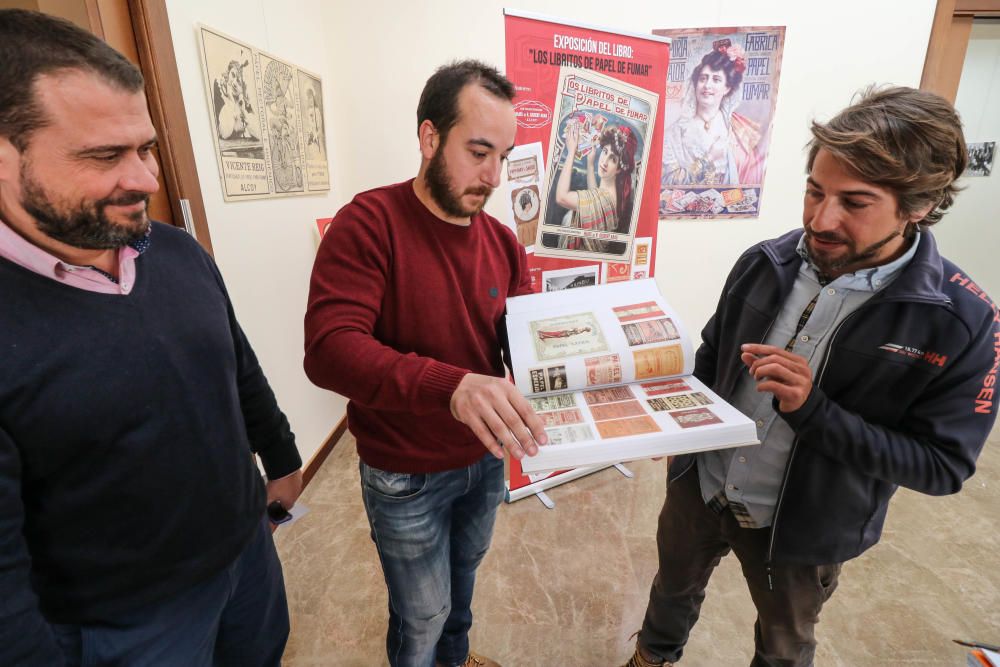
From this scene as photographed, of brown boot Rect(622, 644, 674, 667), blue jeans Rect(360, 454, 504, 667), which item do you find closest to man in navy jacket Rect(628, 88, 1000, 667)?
Result: brown boot Rect(622, 644, 674, 667)

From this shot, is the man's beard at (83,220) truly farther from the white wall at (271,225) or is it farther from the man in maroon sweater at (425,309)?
the white wall at (271,225)

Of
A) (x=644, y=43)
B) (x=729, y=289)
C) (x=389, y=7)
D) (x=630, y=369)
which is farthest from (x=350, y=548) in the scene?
(x=389, y=7)

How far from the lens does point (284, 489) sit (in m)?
1.14

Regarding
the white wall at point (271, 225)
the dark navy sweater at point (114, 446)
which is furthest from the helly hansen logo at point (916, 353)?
the white wall at point (271, 225)

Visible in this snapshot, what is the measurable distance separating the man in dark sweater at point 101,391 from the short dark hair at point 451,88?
1.65ft

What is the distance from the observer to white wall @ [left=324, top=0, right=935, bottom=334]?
8.00ft

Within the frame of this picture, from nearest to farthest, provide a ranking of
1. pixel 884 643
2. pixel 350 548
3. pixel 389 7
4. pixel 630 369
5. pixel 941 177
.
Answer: pixel 941 177 → pixel 630 369 → pixel 884 643 → pixel 350 548 → pixel 389 7

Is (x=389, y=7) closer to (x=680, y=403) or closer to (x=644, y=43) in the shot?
(x=644, y=43)

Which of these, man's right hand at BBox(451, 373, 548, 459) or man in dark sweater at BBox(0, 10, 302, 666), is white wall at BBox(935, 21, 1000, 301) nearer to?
man's right hand at BBox(451, 373, 548, 459)

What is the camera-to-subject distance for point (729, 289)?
3.74 feet

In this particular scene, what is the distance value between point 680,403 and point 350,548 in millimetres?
1631

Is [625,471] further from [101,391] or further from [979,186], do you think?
[979,186]

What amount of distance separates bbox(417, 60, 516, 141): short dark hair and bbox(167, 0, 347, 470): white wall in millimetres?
1055

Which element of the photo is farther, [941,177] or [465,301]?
[465,301]
